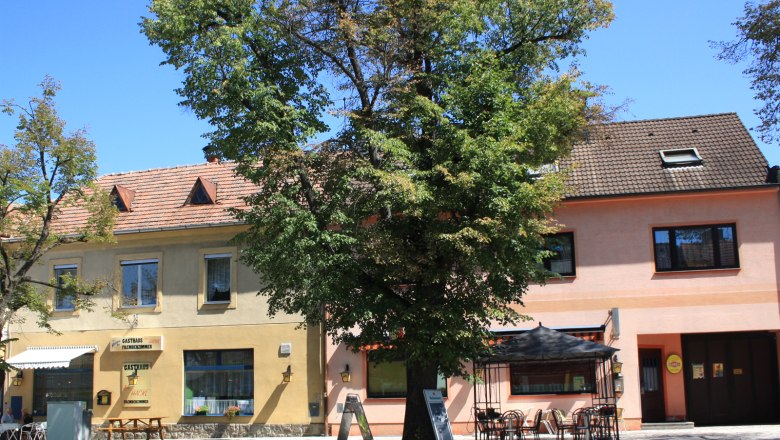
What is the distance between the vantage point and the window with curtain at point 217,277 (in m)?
25.5

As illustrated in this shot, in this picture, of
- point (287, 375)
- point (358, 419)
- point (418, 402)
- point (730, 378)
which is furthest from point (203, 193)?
point (730, 378)

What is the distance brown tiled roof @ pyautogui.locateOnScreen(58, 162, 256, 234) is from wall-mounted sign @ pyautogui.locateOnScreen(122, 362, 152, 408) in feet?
14.1

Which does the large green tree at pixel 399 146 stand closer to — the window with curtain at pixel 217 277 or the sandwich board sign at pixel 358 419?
the sandwich board sign at pixel 358 419

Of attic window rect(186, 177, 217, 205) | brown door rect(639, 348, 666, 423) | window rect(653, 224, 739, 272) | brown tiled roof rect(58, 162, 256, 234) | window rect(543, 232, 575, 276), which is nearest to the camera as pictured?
window rect(653, 224, 739, 272)

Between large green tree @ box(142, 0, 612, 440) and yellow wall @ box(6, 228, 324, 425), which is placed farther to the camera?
yellow wall @ box(6, 228, 324, 425)

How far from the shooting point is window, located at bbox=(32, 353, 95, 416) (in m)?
26.4

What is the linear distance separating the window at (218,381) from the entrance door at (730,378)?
12707 mm

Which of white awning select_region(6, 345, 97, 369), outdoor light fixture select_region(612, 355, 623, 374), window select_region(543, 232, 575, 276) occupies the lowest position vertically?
outdoor light fixture select_region(612, 355, 623, 374)

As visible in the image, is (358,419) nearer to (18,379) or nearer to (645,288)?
(645,288)

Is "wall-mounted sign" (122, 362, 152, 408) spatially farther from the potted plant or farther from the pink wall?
the pink wall

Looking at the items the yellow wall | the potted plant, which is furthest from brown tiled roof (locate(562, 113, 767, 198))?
the potted plant

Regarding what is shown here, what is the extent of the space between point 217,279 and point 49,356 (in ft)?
19.2

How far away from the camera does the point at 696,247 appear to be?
73.4ft

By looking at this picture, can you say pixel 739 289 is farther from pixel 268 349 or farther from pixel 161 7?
pixel 161 7
